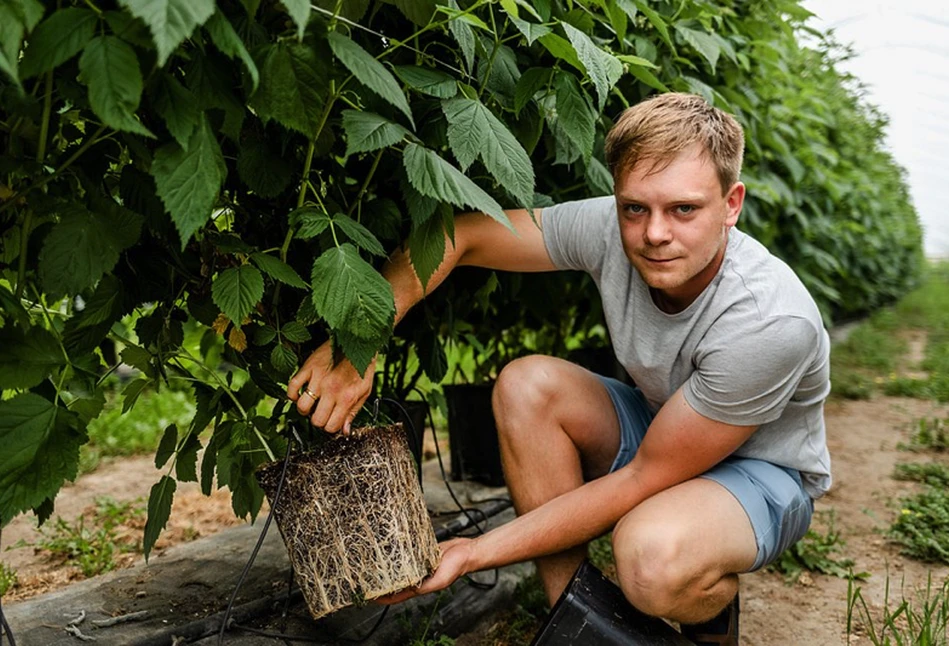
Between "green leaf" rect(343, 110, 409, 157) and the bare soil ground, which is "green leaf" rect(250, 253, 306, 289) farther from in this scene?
the bare soil ground

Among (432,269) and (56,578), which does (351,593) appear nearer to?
(432,269)

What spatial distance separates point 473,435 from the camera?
113 inches

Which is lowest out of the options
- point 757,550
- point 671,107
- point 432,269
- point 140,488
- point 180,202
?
point 140,488

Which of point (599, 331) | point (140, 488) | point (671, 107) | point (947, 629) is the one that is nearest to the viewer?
point (671, 107)

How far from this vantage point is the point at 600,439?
6.82 feet

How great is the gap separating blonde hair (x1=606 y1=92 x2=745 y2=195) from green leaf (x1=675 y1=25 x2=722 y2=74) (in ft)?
0.92

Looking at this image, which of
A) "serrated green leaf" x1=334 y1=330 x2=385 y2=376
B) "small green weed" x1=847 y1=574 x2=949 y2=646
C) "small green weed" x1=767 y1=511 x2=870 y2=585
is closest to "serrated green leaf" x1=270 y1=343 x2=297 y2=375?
A: "serrated green leaf" x1=334 y1=330 x2=385 y2=376

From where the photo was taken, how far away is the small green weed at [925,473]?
10.4ft

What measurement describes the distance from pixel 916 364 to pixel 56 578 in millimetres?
6242

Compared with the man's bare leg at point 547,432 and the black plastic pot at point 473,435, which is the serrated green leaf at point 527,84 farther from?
the black plastic pot at point 473,435

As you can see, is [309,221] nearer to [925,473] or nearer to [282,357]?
[282,357]

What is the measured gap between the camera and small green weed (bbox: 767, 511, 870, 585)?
2512 mm

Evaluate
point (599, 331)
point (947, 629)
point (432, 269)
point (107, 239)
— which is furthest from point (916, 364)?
point (107, 239)

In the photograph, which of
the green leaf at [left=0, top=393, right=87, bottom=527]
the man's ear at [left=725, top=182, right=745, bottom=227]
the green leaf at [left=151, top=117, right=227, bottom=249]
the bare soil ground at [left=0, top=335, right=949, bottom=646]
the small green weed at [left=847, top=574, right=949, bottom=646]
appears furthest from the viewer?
the bare soil ground at [left=0, top=335, right=949, bottom=646]
